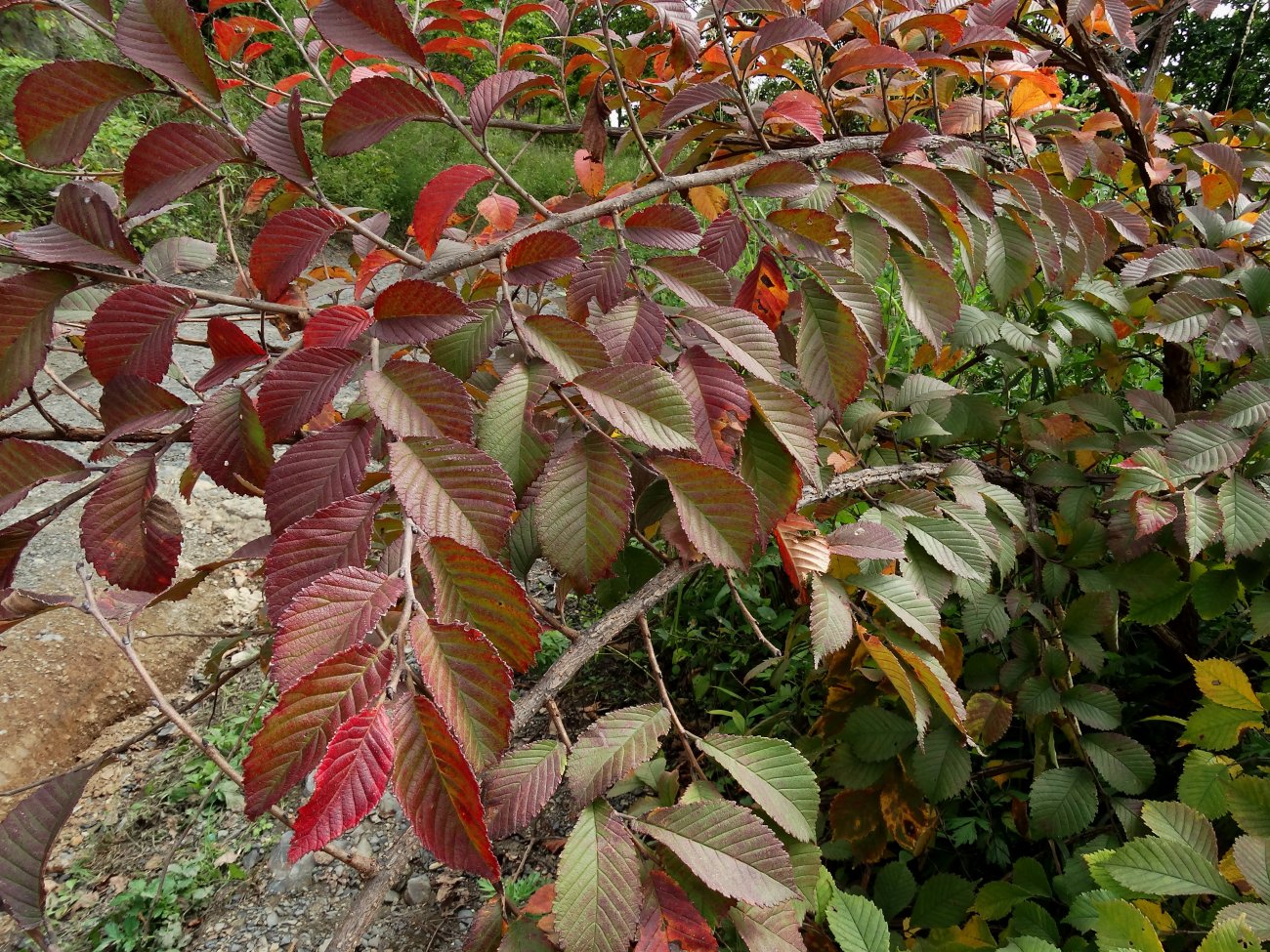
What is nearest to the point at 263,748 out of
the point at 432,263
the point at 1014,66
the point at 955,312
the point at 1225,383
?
the point at 432,263

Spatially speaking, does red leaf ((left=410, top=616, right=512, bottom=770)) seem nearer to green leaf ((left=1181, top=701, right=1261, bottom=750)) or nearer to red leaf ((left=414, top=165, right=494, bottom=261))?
red leaf ((left=414, top=165, right=494, bottom=261))

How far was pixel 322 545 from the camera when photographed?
14.5 inches

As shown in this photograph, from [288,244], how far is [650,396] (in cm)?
28

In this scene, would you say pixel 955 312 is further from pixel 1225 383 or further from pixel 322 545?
pixel 1225 383

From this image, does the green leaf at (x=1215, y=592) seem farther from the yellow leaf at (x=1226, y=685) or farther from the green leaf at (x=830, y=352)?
the green leaf at (x=830, y=352)

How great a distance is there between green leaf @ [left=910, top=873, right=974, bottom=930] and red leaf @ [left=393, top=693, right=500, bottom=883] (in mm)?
944

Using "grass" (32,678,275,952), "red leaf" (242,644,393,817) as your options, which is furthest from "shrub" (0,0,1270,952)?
"grass" (32,678,275,952)

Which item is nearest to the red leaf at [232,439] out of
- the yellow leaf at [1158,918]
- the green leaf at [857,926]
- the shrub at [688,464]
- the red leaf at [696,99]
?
the shrub at [688,464]

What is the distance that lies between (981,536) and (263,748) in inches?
31.3

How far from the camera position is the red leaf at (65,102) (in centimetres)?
44

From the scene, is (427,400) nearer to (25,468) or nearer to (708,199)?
(25,468)

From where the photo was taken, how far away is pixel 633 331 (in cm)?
55

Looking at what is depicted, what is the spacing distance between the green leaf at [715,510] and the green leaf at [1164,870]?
22.2 inches

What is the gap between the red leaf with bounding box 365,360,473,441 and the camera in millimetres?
422
